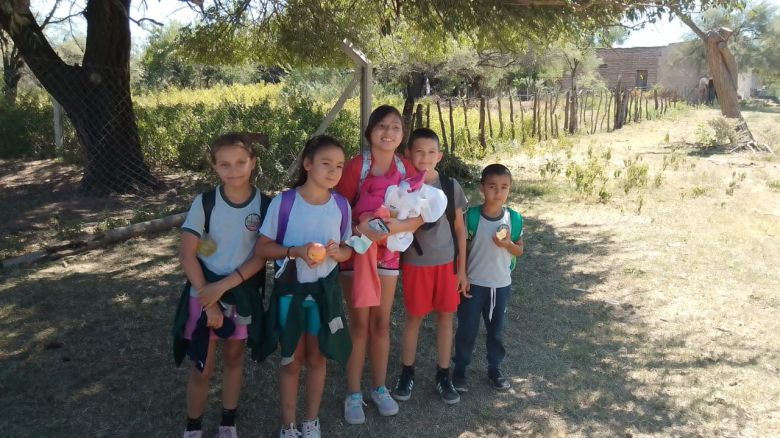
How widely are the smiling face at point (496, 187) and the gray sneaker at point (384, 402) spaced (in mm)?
1163

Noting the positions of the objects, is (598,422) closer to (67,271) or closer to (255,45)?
(67,271)

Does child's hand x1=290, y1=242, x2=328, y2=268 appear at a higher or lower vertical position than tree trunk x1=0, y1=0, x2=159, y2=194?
lower

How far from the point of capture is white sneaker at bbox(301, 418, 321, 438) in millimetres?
2844

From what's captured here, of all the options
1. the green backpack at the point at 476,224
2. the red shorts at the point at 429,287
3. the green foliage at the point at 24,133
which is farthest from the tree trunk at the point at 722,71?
the green foliage at the point at 24,133

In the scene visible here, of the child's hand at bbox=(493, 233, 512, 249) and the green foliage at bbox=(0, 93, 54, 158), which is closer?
the child's hand at bbox=(493, 233, 512, 249)

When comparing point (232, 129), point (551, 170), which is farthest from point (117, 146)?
point (551, 170)

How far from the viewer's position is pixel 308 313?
2668 millimetres

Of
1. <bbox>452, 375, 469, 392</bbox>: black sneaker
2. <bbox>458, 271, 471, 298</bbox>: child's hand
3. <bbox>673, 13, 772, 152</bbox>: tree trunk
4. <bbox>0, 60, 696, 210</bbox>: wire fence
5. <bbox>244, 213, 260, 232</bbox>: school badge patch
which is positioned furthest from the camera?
<bbox>673, 13, 772, 152</bbox>: tree trunk

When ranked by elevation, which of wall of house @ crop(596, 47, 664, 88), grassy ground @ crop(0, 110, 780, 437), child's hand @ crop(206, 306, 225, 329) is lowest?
grassy ground @ crop(0, 110, 780, 437)

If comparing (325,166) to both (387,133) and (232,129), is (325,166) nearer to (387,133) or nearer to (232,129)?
(387,133)

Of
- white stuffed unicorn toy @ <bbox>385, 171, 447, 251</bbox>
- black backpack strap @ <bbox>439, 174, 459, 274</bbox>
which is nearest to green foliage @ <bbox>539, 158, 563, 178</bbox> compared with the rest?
black backpack strap @ <bbox>439, 174, 459, 274</bbox>

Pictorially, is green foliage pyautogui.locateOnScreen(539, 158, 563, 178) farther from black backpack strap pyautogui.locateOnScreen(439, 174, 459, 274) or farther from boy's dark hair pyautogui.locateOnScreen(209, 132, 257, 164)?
boy's dark hair pyautogui.locateOnScreen(209, 132, 257, 164)

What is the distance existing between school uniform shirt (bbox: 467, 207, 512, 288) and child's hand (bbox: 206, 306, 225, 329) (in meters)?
1.38

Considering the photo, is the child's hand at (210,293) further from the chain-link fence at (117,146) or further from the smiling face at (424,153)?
the chain-link fence at (117,146)
